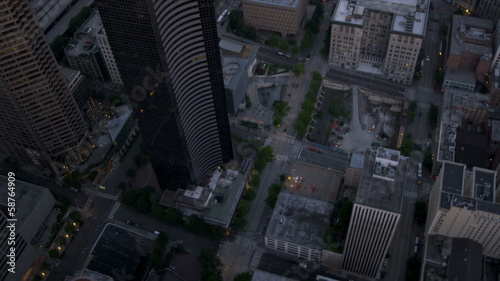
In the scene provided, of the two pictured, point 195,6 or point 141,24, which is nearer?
point 141,24

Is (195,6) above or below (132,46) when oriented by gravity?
above

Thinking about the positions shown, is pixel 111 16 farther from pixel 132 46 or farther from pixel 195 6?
pixel 195 6

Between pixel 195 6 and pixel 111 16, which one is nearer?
pixel 111 16

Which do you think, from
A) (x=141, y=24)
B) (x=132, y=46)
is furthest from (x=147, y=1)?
(x=132, y=46)

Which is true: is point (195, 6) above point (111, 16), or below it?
above

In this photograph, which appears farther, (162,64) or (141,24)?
(162,64)

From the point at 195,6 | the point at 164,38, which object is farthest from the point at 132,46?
the point at 195,6

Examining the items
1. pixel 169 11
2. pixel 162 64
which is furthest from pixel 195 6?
pixel 162 64

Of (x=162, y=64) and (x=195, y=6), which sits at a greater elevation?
(x=195, y=6)

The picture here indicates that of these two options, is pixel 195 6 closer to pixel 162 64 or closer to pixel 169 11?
pixel 169 11
